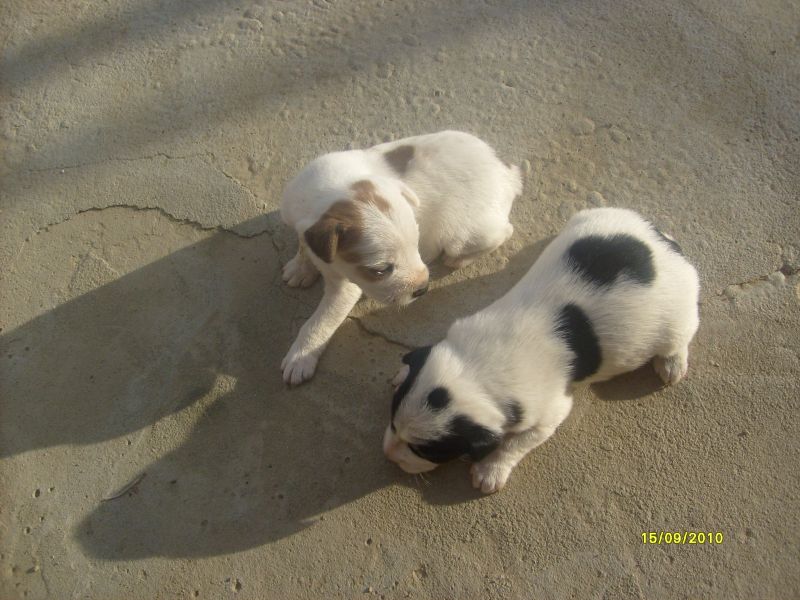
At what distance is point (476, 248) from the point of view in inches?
143

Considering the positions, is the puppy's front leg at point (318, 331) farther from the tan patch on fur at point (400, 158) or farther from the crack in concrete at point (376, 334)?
the tan patch on fur at point (400, 158)

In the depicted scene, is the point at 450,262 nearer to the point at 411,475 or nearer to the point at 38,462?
the point at 411,475

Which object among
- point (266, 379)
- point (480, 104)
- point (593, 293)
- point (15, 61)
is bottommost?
point (266, 379)

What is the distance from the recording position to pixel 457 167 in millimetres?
3496

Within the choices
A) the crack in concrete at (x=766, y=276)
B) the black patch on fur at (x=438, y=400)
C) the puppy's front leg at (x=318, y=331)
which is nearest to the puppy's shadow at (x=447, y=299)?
the puppy's front leg at (x=318, y=331)

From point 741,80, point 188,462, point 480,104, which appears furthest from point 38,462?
point 741,80

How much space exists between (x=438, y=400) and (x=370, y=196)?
1.13 metres

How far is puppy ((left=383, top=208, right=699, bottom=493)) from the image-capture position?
2.71m

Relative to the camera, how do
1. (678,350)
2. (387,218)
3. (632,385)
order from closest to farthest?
1. (387,218)
2. (678,350)
3. (632,385)

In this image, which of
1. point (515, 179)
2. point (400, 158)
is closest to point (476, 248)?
point (515, 179)

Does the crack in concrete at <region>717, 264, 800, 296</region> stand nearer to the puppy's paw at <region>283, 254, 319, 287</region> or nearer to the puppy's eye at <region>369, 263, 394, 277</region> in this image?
the puppy's eye at <region>369, 263, 394, 277</region>

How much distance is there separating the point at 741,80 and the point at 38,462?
5478 millimetres

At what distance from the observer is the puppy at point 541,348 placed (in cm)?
271

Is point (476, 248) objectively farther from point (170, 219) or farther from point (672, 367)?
point (170, 219)
